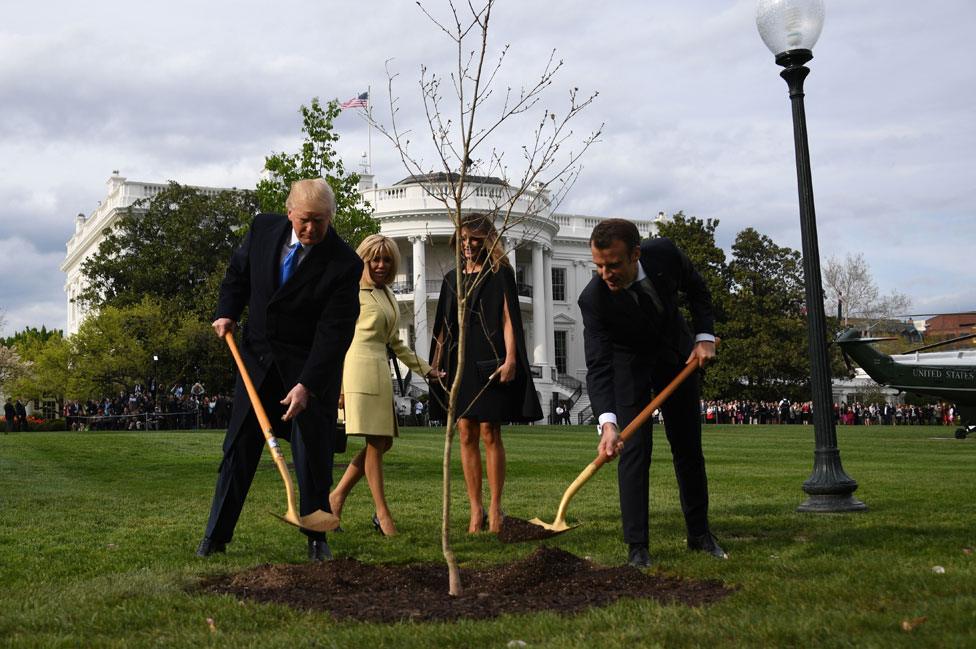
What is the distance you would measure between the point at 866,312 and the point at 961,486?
190 ft

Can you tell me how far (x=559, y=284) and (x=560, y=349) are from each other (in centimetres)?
471

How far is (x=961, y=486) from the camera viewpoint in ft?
34.7

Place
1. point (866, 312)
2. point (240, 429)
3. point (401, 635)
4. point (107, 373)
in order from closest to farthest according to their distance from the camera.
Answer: point (401, 635) → point (240, 429) → point (107, 373) → point (866, 312)

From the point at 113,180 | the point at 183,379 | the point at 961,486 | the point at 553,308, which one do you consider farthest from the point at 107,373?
the point at 961,486

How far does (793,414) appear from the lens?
55562mm

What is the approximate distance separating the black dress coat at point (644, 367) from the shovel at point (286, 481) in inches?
60.9

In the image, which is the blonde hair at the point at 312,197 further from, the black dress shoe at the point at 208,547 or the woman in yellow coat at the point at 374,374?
the black dress shoe at the point at 208,547

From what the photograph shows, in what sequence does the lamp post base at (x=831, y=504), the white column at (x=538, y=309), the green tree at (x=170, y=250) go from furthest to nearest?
the white column at (x=538, y=309) < the green tree at (x=170, y=250) < the lamp post base at (x=831, y=504)

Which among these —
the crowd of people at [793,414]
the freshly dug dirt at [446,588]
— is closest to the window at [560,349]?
the crowd of people at [793,414]

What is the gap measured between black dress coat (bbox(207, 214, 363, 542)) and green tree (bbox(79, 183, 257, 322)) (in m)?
Answer: 48.2

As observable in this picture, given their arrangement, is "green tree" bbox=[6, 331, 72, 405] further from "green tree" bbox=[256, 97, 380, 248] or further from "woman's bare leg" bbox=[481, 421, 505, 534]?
"woman's bare leg" bbox=[481, 421, 505, 534]

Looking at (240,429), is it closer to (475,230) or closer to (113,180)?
(475,230)

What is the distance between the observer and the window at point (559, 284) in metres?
68.0

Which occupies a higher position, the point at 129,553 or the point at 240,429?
the point at 240,429
